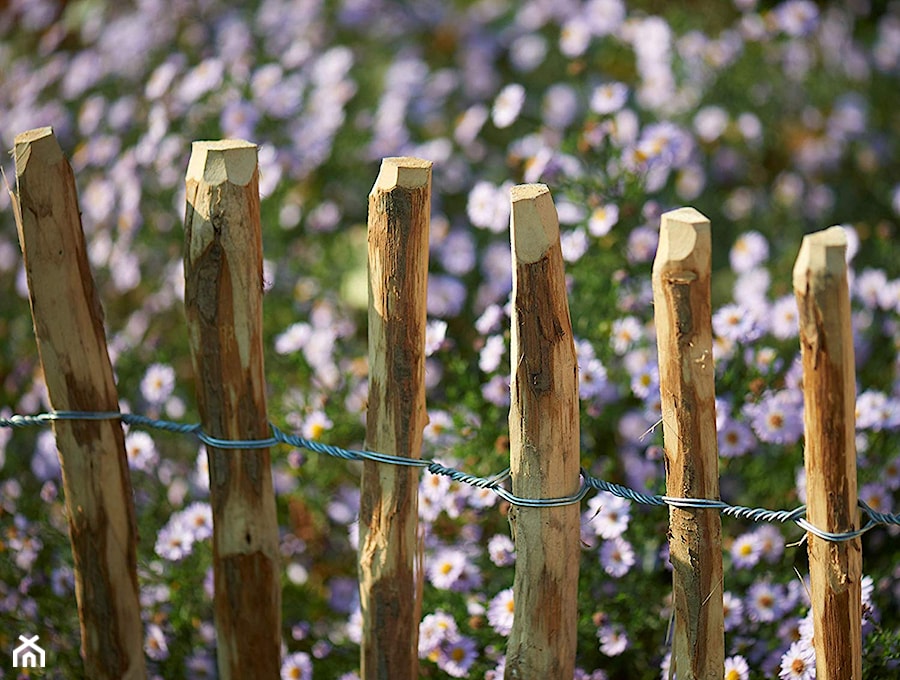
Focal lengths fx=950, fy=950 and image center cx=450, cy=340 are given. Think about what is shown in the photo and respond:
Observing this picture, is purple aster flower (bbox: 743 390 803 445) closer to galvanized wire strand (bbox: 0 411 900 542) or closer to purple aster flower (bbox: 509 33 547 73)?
galvanized wire strand (bbox: 0 411 900 542)

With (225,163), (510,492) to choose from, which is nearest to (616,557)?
(510,492)

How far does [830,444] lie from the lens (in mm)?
1203

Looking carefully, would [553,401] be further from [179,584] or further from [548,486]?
[179,584]

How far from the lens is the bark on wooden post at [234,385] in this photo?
1.36 m

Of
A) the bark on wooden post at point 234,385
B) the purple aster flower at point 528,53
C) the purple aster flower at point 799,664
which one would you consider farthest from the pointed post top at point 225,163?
the purple aster flower at point 528,53

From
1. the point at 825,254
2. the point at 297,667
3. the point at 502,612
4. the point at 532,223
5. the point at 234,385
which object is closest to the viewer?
the point at 825,254

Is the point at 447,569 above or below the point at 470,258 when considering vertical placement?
below

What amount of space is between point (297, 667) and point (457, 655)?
309 mm

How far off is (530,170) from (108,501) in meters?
1.11

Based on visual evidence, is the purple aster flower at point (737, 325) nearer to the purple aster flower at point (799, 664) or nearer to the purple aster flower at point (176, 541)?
the purple aster flower at point (799, 664)

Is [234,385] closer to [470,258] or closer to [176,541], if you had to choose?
[176,541]

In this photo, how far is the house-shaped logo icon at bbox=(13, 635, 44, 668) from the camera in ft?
5.75

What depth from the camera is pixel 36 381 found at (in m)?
2.35

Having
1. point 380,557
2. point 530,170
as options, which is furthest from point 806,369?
point 530,170
